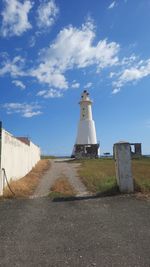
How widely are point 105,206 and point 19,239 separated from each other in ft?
13.5

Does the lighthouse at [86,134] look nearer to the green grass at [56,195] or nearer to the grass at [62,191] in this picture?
the grass at [62,191]

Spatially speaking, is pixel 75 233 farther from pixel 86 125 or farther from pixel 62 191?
pixel 86 125

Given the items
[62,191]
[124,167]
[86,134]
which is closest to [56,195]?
[62,191]

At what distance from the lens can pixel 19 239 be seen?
6.80 m

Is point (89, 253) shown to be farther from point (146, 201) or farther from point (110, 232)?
point (146, 201)

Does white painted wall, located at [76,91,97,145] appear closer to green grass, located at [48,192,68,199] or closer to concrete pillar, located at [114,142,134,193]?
concrete pillar, located at [114,142,134,193]

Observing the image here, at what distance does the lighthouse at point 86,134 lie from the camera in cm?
5169

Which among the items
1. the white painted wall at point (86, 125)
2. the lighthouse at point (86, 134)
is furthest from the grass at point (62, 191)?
the white painted wall at point (86, 125)

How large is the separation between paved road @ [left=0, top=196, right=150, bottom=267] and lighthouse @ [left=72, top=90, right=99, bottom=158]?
38.5 m

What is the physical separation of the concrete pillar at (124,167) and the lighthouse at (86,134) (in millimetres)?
35568

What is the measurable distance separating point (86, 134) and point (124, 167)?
41437 millimetres

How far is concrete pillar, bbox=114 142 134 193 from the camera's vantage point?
1277 cm

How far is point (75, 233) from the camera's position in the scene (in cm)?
733

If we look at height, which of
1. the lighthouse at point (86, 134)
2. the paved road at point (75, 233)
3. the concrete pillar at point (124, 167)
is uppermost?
the lighthouse at point (86, 134)
